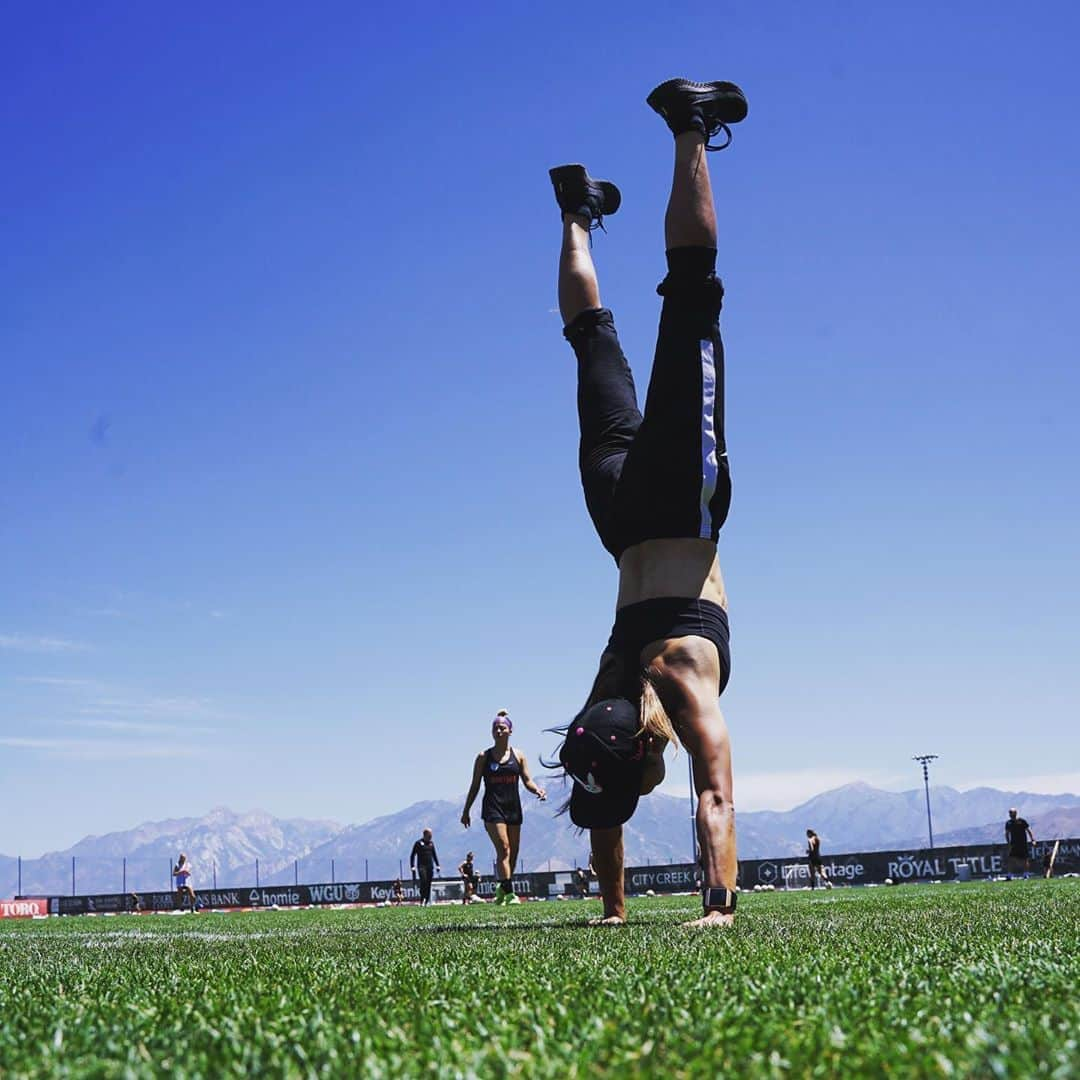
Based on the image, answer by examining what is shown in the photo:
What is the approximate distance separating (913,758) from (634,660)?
106691mm

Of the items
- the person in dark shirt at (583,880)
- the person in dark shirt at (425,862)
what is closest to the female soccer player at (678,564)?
the person in dark shirt at (425,862)

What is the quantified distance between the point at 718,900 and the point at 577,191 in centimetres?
372

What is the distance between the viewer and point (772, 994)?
2357 millimetres

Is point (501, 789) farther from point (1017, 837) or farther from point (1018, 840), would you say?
point (1018, 840)

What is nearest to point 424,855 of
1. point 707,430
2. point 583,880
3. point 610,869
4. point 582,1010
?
point 583,880

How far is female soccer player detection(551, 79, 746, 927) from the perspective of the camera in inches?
192

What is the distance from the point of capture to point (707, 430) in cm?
509

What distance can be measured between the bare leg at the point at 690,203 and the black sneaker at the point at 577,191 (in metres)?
1.30

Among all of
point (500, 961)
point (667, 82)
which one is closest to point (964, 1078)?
point (500, 961)

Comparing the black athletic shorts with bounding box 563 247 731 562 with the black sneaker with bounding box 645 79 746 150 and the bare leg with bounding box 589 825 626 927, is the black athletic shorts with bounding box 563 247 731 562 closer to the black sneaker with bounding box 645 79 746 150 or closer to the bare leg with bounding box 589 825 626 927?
the black sneaker with bounding box 645 79 746 150

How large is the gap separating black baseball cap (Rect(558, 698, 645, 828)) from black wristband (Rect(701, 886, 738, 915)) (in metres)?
0.56

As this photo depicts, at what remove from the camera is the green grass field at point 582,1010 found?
5.59 feet

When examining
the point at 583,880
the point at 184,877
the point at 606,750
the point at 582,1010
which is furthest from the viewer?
the point at 583,880

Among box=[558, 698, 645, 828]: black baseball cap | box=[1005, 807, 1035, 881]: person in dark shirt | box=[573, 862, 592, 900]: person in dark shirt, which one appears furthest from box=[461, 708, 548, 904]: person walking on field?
box=[573, 862, 592, 900]: person in dark shirt
